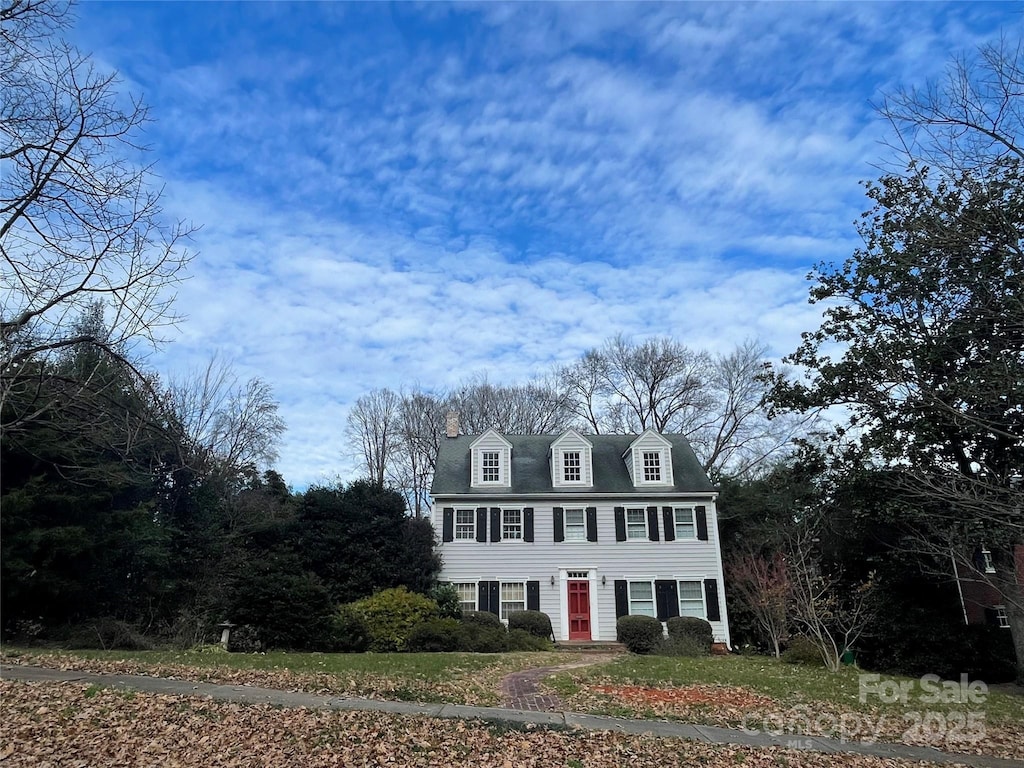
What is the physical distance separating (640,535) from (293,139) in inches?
677

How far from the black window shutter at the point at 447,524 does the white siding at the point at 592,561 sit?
0.18 metres

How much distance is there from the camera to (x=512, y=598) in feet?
71.1

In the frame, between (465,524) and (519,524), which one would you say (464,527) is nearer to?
(465,524)

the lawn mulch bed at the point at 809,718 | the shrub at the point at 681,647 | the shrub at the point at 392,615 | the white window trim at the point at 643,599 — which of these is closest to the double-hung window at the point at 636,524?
the white window trim at the point at 643,599

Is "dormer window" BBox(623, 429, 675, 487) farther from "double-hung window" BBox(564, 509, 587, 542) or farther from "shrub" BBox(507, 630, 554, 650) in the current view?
→ "shrub" BBox(507, 630, 554, 650)

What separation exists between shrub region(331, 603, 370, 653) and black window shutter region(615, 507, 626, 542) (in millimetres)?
9454

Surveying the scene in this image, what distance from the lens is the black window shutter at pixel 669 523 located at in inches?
876

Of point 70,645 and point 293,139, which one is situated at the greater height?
point 293,139

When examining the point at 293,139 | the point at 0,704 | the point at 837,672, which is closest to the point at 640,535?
the point at 837,672

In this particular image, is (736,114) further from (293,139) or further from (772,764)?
(772,764)

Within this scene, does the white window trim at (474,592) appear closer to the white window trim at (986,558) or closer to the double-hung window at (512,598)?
the double-hung window at (512,598)

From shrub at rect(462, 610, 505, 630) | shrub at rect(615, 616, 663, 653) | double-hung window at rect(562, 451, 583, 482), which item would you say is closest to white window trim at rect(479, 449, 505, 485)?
double-hung window at rect(562, 451, 583, 482)

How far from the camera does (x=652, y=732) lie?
6.99m

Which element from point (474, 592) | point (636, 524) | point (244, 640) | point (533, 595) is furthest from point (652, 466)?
point (244, 640)
